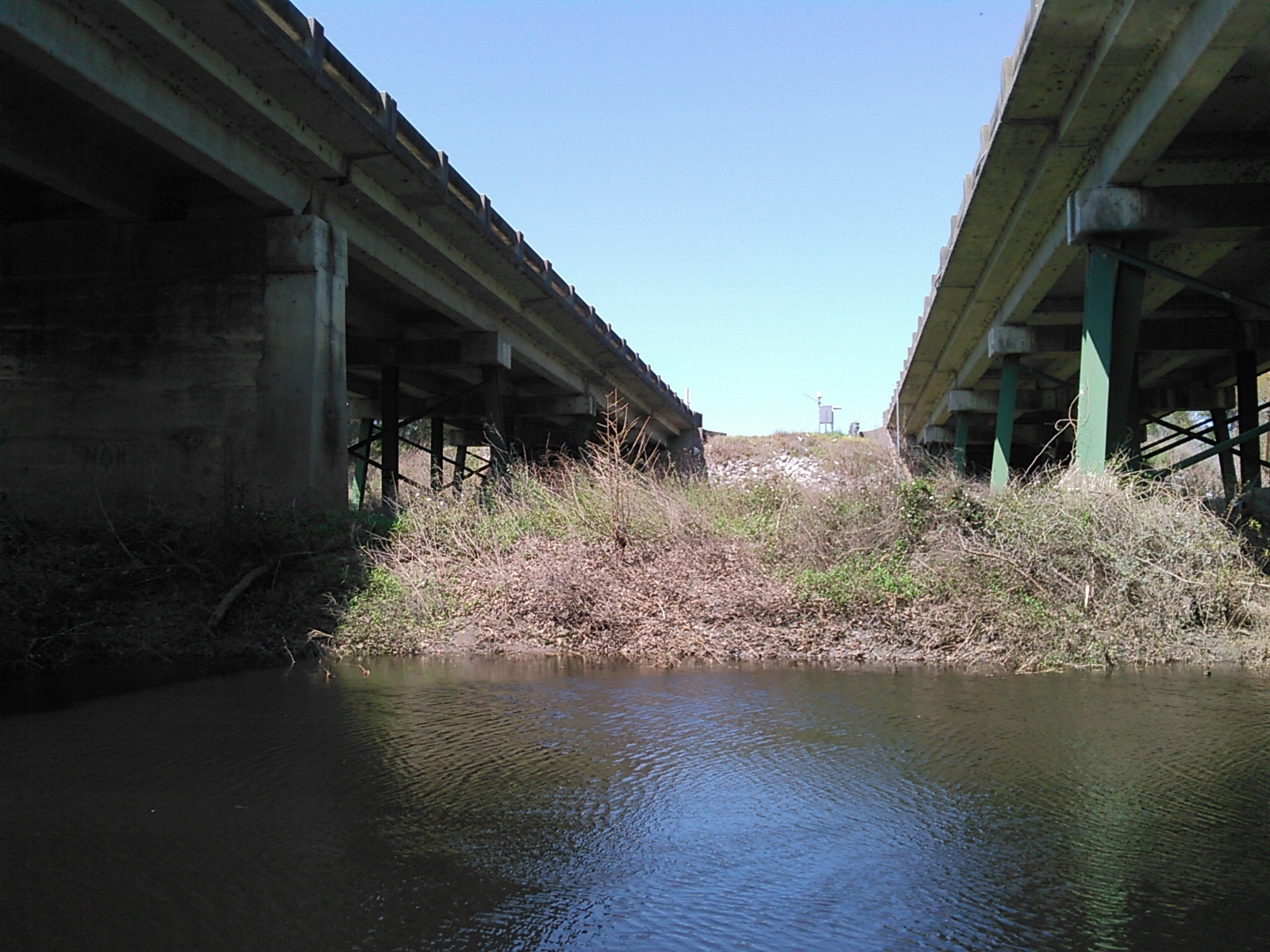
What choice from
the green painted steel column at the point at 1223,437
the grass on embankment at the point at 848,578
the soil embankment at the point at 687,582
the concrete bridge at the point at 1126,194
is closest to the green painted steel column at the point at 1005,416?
the concrete bridge at the point at 1126,194

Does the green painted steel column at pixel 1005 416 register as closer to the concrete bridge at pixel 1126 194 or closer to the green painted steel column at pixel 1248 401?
the concrete bridge at pixel 1126 194

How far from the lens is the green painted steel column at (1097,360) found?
1184 centimetres

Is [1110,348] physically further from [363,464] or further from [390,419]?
[363,464]

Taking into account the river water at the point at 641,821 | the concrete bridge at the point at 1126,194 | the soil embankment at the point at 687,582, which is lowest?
the river water at the point at 641,821

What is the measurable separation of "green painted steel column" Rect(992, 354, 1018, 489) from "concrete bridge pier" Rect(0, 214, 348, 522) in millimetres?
12631

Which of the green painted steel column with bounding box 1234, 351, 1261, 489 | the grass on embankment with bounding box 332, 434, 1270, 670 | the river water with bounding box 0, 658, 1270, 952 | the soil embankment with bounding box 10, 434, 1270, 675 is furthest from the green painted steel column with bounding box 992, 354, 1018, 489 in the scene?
the river water with bounding box 0, 658, 1270, 952

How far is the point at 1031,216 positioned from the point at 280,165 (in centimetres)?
1029

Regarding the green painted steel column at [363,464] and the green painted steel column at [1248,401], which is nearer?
the green painted steel column at [1248,401]

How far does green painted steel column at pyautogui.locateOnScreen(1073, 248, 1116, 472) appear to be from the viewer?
11.8 m

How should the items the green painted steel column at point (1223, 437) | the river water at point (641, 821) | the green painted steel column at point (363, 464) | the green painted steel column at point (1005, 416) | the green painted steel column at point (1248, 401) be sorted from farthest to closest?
the green painted steel column at point (363, 464) < the green painted steel column at point (1223, 437) < the green painted steel column at point (1005, 416) < the green painted steel column at point (1248, 401) < the river water at point (641, 821)

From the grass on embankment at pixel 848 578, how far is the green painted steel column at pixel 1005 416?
33.5 ft

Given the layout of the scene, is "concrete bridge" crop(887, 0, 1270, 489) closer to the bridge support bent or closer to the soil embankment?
the bridge support bent

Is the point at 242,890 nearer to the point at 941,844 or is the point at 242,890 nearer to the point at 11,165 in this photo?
the point at 941,844

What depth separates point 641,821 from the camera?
4039 millimetres
